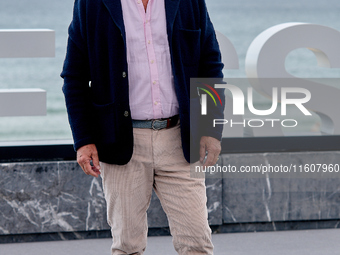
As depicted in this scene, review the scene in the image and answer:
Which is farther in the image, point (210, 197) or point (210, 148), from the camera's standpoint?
point (210, 197)

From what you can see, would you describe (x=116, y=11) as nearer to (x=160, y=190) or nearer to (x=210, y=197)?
(x=160, y=190)

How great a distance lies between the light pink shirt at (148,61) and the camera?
206cm

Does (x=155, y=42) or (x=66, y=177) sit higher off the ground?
(x=155, y=42)

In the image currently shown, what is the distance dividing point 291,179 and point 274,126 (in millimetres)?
393

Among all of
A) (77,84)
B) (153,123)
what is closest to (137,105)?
(153,123)

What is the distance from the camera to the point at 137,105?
2074 mm

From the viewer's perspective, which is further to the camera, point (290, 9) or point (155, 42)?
point (290, 9)

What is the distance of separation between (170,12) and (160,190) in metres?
0.66

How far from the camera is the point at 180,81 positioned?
2072mm

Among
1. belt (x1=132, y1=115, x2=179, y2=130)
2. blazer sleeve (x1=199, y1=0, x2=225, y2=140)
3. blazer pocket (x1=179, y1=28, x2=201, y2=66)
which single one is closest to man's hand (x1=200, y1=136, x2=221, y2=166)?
blazer sleeve (x1=199, y1=0, x2=225, y2=140)

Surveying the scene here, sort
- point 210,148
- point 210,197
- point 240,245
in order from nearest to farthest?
1. point 210,148
2. point 240,245
3. point 210,197

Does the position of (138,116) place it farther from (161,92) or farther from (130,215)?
(130,215)

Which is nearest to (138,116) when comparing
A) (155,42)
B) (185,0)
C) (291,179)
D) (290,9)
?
(155,42)

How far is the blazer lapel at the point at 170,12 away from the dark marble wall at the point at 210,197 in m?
1.76
